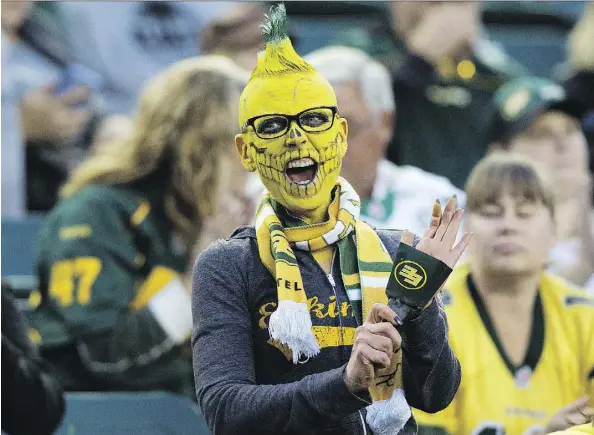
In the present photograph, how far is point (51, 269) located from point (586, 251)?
230 cm

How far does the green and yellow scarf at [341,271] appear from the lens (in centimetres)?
290

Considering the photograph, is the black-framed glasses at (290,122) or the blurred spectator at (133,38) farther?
the blurred spectator at (133,38)

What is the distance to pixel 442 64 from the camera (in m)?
6.53

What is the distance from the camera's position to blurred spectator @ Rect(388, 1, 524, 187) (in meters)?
6.43

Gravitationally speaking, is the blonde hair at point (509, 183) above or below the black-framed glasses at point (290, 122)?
below

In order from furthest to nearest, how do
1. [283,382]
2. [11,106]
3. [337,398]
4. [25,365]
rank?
[11,106] → [25,365] → [283,382] → [337,398]

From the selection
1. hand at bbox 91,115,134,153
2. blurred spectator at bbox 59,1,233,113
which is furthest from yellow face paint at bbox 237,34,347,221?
blurred spectator at bbox 59,1,233,113

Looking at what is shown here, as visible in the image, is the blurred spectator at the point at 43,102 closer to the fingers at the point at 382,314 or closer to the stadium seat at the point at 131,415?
the stadium seat at the point at 131,415

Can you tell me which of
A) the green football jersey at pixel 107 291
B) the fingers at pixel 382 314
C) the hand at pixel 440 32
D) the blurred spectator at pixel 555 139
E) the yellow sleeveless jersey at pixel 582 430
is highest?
the fingers at pixel 382 314

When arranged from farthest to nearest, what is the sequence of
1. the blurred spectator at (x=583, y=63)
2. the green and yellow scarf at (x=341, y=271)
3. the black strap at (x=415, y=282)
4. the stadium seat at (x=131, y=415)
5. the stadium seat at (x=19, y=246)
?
the blurred spectator at (x=583, y=63)
the stadium seat at (x=19, y=246)
the stadium seat at (x=131, y=415)
the green and yellow scarf at (x=341, y=271)
the black strap at (x=415, y=282)

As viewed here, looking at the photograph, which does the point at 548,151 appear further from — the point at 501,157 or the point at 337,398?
the point at 337,398

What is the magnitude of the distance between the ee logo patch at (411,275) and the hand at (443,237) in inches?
1.6

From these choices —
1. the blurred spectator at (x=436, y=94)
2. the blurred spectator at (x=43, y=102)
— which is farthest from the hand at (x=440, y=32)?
the blurred spectator at (x=43, y=102)

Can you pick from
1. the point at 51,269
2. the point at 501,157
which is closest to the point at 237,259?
the point at 501,157
